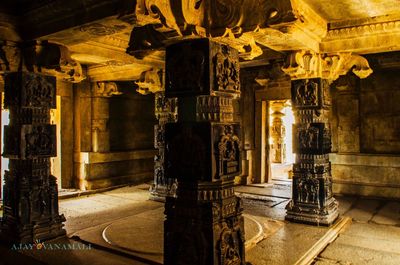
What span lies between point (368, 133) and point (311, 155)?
135 inches

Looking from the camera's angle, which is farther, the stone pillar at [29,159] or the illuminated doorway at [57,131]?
the illuminated doorway at [57,131]

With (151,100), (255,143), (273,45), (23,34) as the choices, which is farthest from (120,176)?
(273,45)

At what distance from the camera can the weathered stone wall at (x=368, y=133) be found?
25.2 feet

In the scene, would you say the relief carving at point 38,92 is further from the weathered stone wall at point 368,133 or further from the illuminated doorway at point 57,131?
the weathered stone wall at point 368,133

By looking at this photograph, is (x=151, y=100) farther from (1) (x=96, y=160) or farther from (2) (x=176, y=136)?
(2) (x=176, y=136)

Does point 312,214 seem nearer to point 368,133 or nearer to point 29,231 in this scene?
point 368,133

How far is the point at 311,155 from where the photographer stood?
548cm

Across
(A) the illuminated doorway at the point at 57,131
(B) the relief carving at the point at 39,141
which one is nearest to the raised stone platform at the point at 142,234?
(B) the relief carving at the point at 39,141

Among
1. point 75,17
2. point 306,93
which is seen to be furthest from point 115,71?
point 306,93

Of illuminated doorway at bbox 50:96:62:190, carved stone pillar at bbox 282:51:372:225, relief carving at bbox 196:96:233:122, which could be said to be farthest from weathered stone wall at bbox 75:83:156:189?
relief carving at bbox 196:96:233:122

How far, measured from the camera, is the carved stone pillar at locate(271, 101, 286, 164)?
12.8 meters

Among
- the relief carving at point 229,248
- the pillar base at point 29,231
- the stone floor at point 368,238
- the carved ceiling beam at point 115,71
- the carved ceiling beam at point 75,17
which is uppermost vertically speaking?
the carved ceiling beam at point 115,71

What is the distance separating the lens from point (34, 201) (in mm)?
4641

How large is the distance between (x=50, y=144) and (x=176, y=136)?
→ 2.56 m
